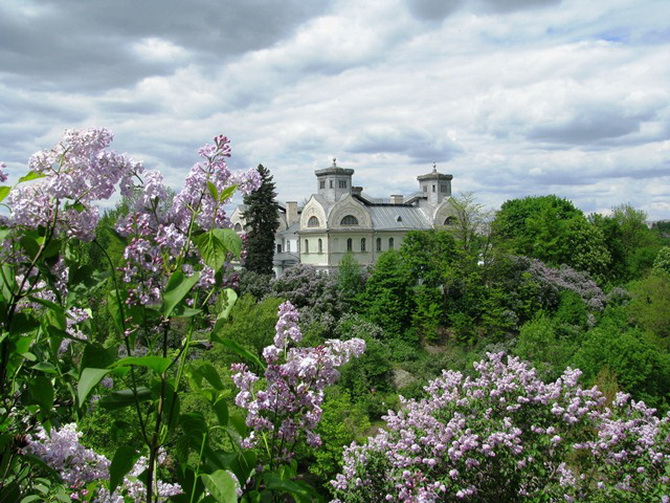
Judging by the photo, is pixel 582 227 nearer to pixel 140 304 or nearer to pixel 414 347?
pixel 414 347

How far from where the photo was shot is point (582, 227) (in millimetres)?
41281

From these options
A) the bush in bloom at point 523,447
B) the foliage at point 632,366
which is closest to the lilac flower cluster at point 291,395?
the bush in bloom at point 523,447

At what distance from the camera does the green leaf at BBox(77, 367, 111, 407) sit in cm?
144

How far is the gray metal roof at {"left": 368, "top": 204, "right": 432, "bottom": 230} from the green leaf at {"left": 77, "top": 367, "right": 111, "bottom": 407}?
46.1 meters

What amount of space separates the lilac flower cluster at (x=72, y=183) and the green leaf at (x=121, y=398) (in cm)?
64

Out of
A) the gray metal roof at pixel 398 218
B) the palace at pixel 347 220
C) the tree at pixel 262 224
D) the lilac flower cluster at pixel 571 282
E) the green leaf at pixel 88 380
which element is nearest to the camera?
the green leaf at pixel 88 380

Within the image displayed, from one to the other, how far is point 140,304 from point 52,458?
0.71m

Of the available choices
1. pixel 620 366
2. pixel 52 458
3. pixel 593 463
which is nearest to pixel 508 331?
pixel 620 366

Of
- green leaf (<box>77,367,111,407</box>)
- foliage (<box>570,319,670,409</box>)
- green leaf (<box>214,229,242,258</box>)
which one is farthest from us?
foliage (<box>570,319,670,409</box>)

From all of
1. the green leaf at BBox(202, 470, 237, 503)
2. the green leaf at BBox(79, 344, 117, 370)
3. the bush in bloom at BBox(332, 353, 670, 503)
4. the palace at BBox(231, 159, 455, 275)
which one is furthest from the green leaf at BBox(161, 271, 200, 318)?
the palace at BBox(231, 159, 455, 275)

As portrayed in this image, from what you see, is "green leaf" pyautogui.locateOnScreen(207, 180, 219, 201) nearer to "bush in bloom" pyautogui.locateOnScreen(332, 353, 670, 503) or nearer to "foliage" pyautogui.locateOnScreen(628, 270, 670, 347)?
"bush in bloom" pyautogui.locateOnScreen(332, 353, 670, 503)

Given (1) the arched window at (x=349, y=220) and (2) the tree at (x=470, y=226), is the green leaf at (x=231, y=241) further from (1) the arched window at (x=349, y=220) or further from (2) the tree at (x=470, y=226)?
(1) the arched window at (x=349, y=220)

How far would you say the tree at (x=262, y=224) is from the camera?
34.9 metres

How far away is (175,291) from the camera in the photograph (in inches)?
68.9
